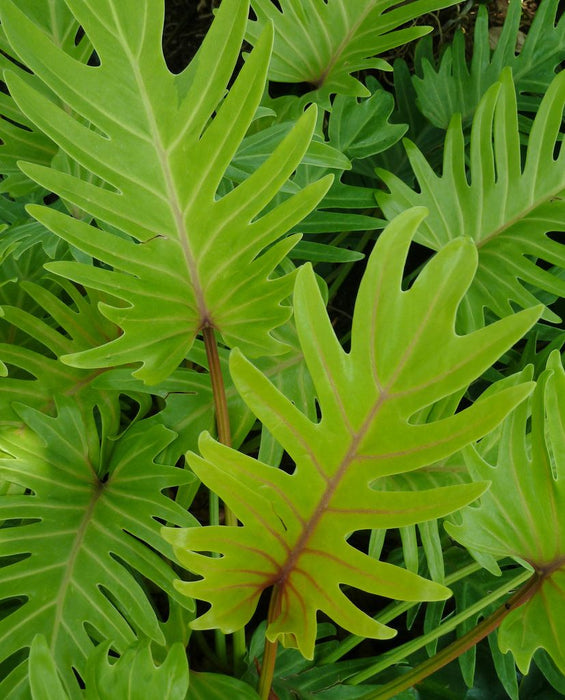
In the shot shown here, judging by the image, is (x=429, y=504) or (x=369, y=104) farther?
(x=369, y=104)

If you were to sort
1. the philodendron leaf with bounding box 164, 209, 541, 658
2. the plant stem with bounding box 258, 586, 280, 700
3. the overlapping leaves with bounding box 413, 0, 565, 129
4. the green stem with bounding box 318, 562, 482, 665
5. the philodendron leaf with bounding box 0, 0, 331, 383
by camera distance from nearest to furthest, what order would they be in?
the philodendron leaf with bounding box 164, 209, 541, 658 < the philodendron leaf with bounding box 0, 0, 331, 383 < the plant stem with bounding box 258, 586, 280, 700 < the green stem with bounding box 318, 562, 482, 665 < the overlapping leaves with bounding box 413, 0, 565, 129

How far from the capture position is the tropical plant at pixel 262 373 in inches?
21.2

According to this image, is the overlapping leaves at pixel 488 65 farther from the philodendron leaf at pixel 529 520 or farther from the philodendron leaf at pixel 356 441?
the philodendron leaf at pixel 356 441

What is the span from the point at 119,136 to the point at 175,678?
492mm

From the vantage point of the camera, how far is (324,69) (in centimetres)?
106

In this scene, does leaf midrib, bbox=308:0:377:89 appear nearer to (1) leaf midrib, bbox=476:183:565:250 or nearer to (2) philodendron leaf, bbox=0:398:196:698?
(1) leaf midrib, bbox=476:183:565:250

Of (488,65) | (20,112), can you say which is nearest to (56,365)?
(20,112)

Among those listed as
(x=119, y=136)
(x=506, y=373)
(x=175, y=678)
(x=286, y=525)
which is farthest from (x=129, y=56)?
(x=506, y=373)

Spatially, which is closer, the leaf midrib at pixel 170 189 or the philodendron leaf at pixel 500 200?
the leaf midrib at pixel 170 189

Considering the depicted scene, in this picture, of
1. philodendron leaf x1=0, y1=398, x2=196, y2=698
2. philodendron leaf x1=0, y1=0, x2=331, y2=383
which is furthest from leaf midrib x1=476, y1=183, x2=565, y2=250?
philodendron leaf x1=0, y1=398, x2=196, y2=698

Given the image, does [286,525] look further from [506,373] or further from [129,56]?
[506,373]

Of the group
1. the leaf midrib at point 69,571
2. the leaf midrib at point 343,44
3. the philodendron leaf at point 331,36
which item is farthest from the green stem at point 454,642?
the leaf midrib at point 343,44

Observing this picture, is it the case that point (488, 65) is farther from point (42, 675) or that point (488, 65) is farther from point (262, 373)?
point (42, 675)

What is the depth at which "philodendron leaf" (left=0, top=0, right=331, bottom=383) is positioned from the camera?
613 mm
